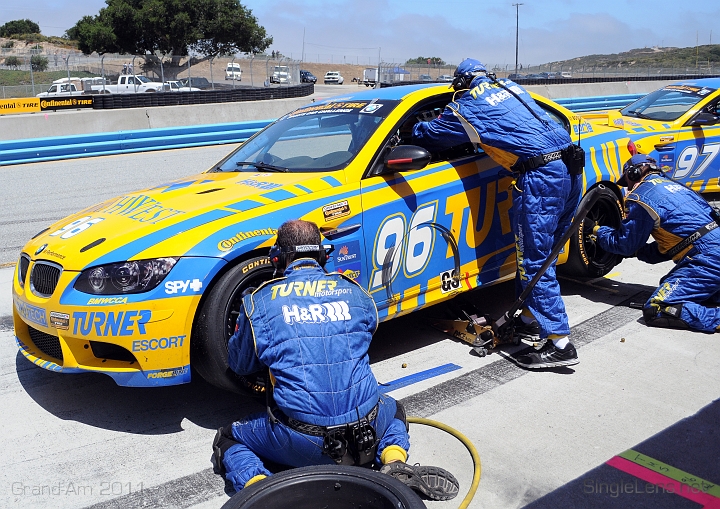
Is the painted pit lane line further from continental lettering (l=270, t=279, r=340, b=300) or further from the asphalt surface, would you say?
continental lettering (l=270, t=279, r=340, b=300)

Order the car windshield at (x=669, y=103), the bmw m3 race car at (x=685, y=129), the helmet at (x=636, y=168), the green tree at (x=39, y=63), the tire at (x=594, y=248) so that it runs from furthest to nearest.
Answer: the green tree at (x=39, y=63) < the car windshield at (x=669, y=103) < the bmw m3 race car at (x=685, y=129) < the tire at (x=594, y=248) < the helmet at (x=636, y=168)

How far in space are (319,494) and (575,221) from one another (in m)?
2.95

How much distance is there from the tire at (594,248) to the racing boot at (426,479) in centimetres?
313

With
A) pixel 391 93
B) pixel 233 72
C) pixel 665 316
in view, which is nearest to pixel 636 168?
pixel 665 316

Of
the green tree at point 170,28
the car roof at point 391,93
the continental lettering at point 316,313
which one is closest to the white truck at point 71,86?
the green tree at point 170,28

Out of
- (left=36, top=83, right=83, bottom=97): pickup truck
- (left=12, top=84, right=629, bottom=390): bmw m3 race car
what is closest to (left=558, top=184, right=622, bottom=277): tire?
(left=12, top=84, right=629, bottom=390): bmw m3 race car

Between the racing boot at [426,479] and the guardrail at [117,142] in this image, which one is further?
the guardrail at [117,142]

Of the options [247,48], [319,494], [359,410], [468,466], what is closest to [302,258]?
[359,410]

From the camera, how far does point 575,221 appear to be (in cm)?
495

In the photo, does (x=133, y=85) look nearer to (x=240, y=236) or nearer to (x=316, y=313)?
(x=240, y=236)

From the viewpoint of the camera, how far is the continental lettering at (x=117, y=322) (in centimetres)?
366

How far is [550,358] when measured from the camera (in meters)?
4.72

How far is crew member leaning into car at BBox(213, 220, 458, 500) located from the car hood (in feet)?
2.21

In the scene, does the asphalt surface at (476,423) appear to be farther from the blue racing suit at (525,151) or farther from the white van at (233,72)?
the white van at (233,72)
